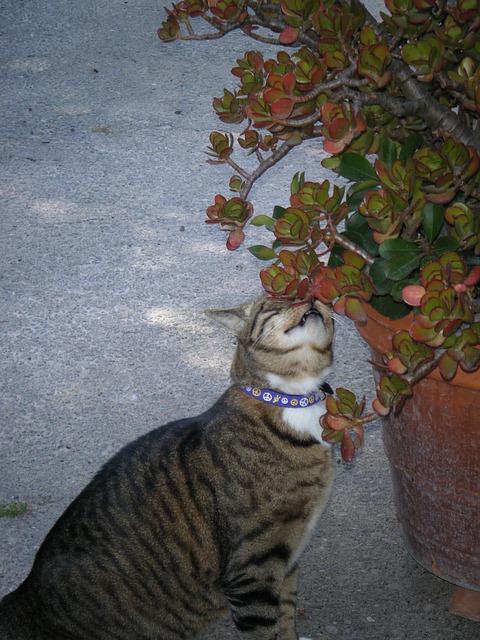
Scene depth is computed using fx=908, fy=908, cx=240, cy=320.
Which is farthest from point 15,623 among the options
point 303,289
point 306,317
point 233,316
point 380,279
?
point 380,279

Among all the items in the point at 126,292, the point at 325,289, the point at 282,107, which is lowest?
Answer: the point at 126,292

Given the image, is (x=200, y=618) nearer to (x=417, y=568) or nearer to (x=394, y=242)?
(x=417, y=568)

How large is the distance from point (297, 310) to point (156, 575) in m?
0.88

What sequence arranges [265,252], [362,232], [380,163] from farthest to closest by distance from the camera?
[362,232], [265,252], [380,163]

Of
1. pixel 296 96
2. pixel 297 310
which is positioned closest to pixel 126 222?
pixel 297 310

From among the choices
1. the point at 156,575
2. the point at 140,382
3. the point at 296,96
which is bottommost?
the point at 140,382

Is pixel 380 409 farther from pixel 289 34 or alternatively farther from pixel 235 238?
pixel 289 34

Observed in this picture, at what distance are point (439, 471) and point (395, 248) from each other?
0.91 metres

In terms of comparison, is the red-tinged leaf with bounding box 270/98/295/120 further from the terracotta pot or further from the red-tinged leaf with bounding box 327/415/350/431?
the terracotta pot

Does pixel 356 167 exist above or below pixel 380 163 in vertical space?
below

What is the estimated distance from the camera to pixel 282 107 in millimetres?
1897

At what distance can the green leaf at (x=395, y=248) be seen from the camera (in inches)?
82.0

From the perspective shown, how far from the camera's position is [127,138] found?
6.18m

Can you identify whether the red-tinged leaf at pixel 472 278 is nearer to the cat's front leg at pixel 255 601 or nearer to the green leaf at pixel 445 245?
the green leaf at pixel 445 245
